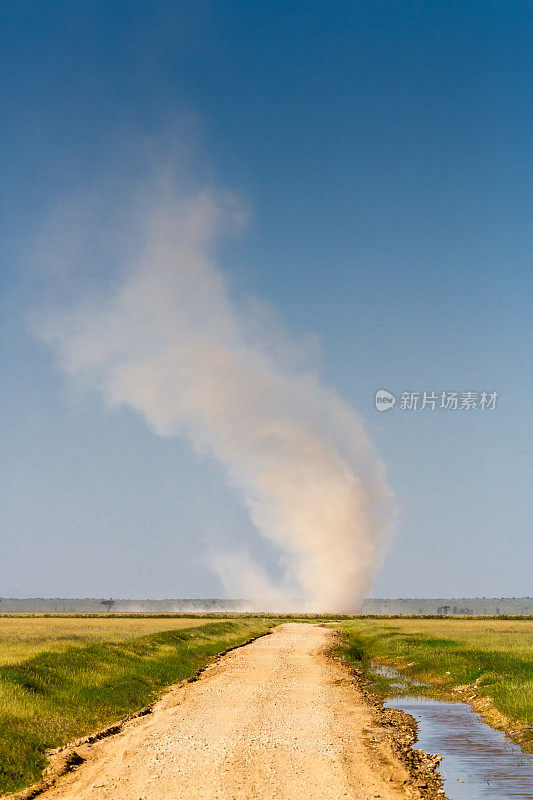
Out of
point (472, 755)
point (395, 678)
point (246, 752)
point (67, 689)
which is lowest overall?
point (246, 752)

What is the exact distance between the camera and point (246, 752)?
21766mm

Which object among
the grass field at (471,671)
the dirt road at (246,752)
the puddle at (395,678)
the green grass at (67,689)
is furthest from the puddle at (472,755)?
the green grass at (67,689)

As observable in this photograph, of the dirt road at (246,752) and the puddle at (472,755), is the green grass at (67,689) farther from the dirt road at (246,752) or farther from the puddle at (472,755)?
the puddle at (472,755)

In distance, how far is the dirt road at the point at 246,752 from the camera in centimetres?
1777

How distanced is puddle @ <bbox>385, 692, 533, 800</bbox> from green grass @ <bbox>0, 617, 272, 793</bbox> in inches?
472

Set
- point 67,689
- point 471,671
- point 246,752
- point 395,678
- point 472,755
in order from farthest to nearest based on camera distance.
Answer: point 395,678
point 471,671
point 67,689
point 472,755
point 246,752

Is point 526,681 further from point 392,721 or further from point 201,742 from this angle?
point 201,742

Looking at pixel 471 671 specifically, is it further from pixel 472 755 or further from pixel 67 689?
pixel 67 689

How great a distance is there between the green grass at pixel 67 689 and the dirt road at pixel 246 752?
139 centimetres

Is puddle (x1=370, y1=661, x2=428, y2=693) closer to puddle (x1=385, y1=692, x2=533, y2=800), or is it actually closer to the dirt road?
the dirt road

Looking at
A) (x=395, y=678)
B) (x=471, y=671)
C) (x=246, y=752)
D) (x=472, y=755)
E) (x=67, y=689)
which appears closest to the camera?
(x=246, y=752)

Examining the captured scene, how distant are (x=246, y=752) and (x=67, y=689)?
12407mm

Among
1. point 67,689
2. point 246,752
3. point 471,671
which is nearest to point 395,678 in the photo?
point 471,671

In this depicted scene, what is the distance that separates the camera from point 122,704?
32.4m
